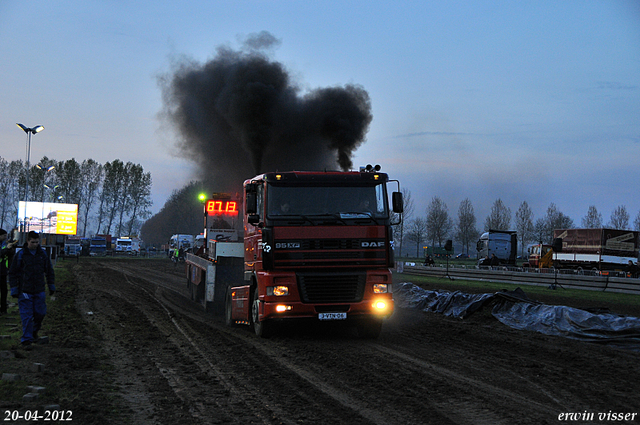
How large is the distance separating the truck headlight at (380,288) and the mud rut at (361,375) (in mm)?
976

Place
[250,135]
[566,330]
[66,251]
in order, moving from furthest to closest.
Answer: [66,251] < [250,135] < [566,330]

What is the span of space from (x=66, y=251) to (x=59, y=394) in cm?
7303

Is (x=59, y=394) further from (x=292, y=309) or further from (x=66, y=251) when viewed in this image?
(x=66, y=251)

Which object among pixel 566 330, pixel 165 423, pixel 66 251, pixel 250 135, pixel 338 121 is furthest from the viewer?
pixel 66 251

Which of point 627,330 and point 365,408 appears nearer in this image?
point 365,408

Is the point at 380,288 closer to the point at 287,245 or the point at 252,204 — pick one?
the point at 287,245

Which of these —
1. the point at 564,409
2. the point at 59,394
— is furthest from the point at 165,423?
the point at 564,409

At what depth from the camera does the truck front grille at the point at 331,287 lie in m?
10.7

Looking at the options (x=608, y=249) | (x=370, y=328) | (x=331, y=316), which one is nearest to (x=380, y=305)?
(x=370, y=328)

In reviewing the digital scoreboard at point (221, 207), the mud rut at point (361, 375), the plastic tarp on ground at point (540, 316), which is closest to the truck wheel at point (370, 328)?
the mud rut at point (361, 375)

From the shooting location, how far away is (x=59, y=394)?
21.3 feet

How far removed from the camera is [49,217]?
52625 mm

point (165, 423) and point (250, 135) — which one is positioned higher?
point (250, 135)

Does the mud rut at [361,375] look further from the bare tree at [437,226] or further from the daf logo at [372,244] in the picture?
the bare tree at [437,226]
